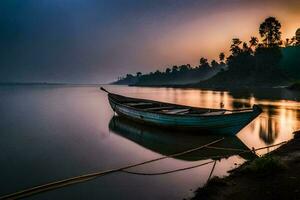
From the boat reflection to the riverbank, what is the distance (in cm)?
330

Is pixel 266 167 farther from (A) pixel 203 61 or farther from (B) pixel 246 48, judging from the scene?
(A) pixel 203 61

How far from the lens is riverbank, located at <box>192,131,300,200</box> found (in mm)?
6223

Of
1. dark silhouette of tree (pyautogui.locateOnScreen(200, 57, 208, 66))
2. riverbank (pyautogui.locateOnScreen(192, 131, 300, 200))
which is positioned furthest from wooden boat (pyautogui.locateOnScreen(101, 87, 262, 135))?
dark silhouette of tree (pyautogui.locateOnScreen(200, 57, 208, 66))

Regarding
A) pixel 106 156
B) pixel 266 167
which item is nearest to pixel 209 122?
pixel 106 156

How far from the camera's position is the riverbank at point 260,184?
6223mm

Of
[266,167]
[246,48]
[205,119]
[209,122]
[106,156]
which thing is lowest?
[106,156]

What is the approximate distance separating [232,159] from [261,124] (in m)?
10.5

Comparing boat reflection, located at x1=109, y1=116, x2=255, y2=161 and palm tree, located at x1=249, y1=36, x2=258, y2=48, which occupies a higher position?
palm tree, located at x1=249, y1=36, x2=258, y2=48

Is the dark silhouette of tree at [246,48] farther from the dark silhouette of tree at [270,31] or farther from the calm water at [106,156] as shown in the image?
the calm water at [106,156]

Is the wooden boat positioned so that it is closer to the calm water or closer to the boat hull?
the boat hull

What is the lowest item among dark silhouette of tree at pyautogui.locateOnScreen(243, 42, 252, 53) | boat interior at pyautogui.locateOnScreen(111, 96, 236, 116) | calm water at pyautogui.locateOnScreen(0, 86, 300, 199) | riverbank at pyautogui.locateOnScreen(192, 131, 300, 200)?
calm water at pyautogui.locateOnScreen(0, 86, 300, 199)

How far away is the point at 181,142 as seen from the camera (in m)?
14.4

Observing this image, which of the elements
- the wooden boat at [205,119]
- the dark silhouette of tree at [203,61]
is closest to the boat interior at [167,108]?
the wooden boat at [205,119]

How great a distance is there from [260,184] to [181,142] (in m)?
7.69
